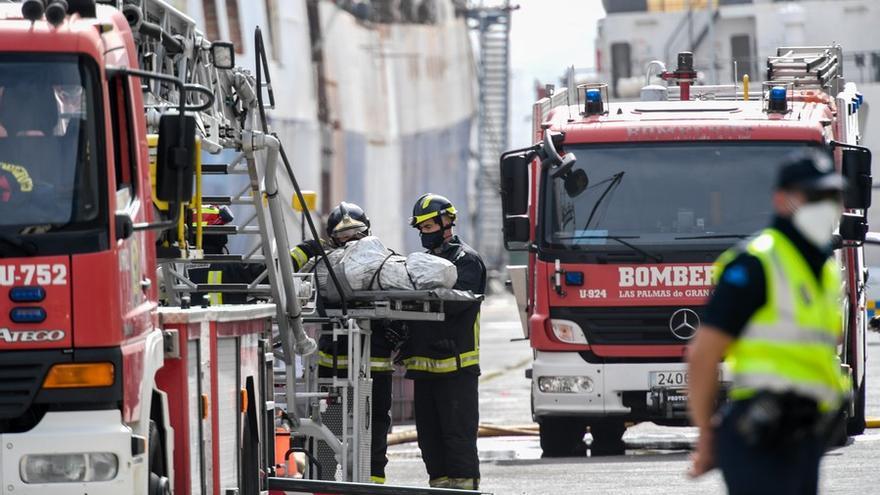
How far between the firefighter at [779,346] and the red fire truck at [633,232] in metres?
8.03

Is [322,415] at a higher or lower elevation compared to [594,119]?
lower

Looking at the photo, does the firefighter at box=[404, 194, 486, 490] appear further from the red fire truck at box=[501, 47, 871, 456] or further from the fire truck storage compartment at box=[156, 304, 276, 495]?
the red fire truck at box=[501, 47, 871, 456]

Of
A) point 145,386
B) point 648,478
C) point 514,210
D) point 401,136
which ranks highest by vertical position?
point 401,136

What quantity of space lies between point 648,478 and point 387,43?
4144 centimetres

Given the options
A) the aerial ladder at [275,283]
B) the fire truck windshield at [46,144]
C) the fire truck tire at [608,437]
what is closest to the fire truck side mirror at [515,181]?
the aerial ladder at [275,283]

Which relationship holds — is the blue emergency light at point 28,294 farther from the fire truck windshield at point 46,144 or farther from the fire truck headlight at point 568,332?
the fire truck headlight at point 568,332

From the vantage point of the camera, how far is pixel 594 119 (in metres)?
13.9

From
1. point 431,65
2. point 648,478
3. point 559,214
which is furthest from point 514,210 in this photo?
point 431,65

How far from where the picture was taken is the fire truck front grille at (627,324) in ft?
44.3

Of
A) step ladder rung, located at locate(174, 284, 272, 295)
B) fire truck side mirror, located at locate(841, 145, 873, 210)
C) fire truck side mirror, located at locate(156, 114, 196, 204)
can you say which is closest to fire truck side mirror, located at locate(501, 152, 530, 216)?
fire truck side mirror, located at locate(841, 145, 873, 210)

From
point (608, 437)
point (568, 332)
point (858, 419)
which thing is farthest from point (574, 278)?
point (858, 419)

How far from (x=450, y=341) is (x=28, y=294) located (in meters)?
4.06

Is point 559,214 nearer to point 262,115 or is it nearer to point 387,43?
point 262,115

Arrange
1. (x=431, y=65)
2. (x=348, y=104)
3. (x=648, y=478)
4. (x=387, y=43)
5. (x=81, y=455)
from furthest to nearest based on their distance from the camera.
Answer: (x=431, y=65) < (x=387, y=43) < (x=348, y=104) < (x=648, y=478) < (x=81, y=455)
